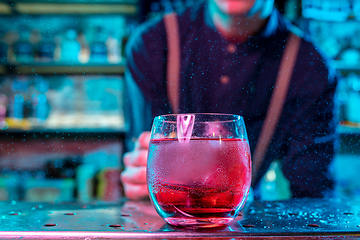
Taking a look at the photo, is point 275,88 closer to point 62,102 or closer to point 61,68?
point 61,68

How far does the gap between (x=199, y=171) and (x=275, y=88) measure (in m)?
0.62

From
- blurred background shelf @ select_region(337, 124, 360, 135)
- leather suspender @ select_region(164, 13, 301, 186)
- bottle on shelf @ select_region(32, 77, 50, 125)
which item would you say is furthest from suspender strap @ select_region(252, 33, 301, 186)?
bottle on shelf @ select_region(32, 77, 50, 125)

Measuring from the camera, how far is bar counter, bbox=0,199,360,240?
1.01ft

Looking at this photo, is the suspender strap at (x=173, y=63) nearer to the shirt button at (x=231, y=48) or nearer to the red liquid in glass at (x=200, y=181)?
the shirt button at (x=231, y=48)

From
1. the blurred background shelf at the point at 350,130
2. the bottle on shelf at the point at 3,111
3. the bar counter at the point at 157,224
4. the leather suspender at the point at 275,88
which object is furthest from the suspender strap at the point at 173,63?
the bottle on shelf at the point at 3,111

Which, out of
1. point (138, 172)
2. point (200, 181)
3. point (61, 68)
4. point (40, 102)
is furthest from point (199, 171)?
point (40, 102)

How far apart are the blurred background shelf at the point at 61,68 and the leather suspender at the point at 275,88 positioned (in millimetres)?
990

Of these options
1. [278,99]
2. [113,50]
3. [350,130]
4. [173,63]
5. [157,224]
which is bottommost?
[350,130]

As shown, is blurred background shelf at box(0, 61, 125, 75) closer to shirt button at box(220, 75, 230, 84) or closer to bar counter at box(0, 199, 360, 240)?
shirt button at box(220, 75, 230, 84)

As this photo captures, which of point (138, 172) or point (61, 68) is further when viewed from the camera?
point (61, 68)

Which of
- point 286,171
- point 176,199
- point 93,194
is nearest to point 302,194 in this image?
point 286,171

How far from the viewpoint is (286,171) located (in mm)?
894

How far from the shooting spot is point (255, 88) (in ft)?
3.11

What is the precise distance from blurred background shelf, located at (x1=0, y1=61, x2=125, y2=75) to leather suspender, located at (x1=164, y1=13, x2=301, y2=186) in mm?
990
